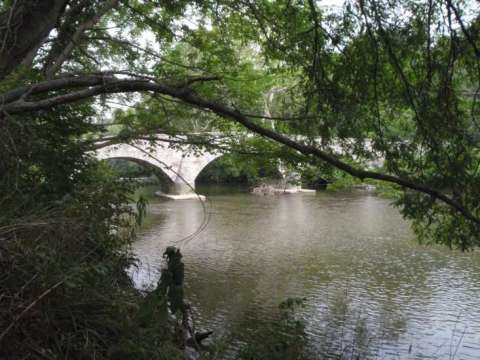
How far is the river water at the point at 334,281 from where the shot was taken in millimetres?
4789

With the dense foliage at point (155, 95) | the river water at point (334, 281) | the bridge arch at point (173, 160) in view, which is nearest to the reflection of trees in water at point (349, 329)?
the river water at point (334, 281)

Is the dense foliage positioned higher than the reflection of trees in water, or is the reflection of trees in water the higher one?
the dense foliage

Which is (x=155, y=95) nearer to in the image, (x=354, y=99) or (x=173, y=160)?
(x=354, y=99)

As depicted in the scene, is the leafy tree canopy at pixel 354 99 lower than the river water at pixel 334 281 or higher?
higher

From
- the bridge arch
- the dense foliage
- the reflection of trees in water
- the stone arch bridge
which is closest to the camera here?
the dense foliage

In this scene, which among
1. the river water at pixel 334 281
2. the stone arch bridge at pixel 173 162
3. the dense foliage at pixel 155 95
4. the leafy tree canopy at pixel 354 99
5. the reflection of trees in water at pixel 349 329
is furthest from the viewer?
the stone arch bridge at pixel 173 162

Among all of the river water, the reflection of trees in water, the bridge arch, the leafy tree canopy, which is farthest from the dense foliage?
the bridge arch

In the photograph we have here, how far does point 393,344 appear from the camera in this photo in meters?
4.71

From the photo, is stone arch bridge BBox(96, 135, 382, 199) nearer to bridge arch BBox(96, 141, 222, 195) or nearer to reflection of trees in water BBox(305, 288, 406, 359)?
bridge arch BBox(96, 141, 222, 195)

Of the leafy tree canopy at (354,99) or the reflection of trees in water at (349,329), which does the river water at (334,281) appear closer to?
the reflection of trees in water at (349,329)

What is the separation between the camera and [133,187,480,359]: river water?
189 inches

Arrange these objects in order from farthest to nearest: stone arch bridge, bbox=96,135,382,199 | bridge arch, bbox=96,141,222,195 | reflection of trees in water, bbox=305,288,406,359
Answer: bridge arch, bbox=96,141,222,195 → stone arch bridge, bbox=96,135,382,199 → reflection of trees in water, bbox=305,288,406,359

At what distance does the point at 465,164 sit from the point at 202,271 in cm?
511

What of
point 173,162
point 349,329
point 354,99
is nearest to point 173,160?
point 173,162
